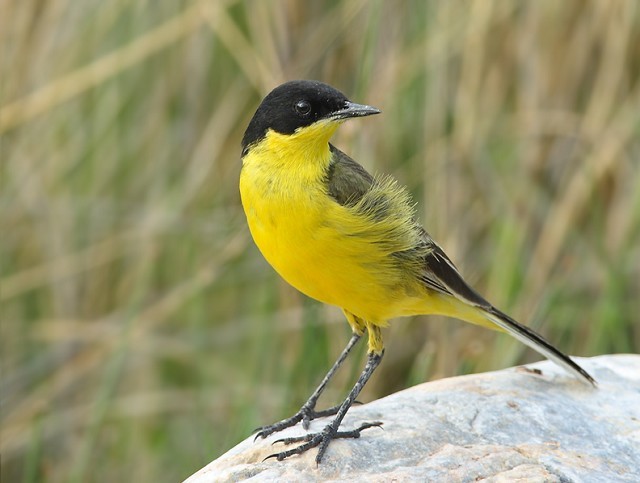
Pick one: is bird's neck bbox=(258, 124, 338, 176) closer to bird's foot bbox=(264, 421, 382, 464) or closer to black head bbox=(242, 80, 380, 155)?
black head bbox=(242, 80, 380, 155)

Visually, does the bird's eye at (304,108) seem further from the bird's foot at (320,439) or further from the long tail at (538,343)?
the bird's foot at (320,439)

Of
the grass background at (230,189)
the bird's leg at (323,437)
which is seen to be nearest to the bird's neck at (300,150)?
the bird's leg at (323,437)

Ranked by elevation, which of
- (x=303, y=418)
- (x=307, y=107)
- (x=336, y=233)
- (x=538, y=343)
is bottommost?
(x=538, y=343)

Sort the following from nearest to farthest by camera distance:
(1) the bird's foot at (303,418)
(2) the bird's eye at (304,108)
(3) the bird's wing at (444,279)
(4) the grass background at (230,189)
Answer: (1) the bird's foot at (303,418), (2) the bird's eye at (304,108), (3) the bird's wing at (444,279), (4) the grass background at (230,189)

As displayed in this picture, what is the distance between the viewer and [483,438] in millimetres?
3191

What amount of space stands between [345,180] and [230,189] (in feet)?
6.12

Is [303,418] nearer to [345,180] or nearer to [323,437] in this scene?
[323,437]

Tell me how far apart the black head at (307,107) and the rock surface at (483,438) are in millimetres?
A: 971

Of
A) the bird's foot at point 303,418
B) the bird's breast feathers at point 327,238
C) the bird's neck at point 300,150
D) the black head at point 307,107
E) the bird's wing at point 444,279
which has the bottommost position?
the bird's foot at point 303,418

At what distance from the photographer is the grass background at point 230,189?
16.3ft

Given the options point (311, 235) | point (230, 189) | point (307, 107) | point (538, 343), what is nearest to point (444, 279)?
point (538, 343)

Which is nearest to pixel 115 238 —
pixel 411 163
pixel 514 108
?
pixel 411 163

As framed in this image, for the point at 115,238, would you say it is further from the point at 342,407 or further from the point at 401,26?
the point at 342,407

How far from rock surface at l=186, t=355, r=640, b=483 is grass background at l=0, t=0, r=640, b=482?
3.99 feet
